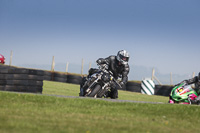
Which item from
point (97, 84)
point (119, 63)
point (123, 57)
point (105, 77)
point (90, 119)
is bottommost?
point (90, 119)

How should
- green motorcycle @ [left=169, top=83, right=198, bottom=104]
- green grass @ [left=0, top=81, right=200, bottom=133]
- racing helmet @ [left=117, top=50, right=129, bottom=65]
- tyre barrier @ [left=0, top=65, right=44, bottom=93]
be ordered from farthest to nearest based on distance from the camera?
tyre barrier @ [left=0, top=65, right=44, bottom=93] < racing helmet @ [left=117, top=50, right=129, bottom=65] < green motorcycle @ [left=169, top=83, right=198, bottom=104] < green grass @ [left=0, top=81, right=200, bottom=133]

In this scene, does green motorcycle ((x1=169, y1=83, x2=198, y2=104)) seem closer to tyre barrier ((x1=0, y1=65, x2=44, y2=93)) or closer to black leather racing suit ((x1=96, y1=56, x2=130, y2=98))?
black leather racing suit ((x1=96, y1=56, x2=130, y2=98))

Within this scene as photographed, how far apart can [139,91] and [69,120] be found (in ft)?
62.5

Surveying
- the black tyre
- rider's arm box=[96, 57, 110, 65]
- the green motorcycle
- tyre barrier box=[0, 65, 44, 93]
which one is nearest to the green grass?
the black tyre

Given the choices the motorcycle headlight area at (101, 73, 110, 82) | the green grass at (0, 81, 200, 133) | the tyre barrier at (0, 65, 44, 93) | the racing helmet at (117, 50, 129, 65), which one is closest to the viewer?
the green grass at (0, 81, 200, 133)

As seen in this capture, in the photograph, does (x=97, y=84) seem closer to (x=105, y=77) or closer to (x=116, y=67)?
(x=105, y=77)

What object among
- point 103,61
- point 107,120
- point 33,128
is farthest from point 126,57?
point 33,128

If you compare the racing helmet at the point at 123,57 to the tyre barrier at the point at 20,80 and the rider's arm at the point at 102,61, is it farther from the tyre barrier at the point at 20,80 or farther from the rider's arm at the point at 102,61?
the tyre barrier at the point at 20,80

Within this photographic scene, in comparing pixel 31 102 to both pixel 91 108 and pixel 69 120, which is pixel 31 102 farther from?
pixel 69 120

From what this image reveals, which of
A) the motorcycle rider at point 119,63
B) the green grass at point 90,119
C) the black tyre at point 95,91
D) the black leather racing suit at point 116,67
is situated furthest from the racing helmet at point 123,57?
the green grass at point 90,119

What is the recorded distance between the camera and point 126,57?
12.4 meters

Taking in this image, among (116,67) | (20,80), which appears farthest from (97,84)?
(20,80)

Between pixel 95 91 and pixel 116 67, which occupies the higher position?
pixel 116 67

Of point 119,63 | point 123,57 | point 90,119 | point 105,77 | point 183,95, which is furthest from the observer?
point 119,63
